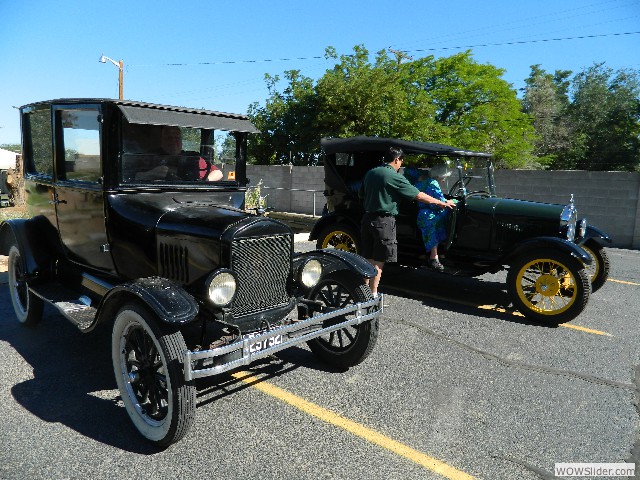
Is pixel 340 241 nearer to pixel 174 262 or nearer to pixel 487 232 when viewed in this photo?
pixel 487 232

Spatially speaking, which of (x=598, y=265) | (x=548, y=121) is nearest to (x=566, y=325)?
(x=598, y=265)

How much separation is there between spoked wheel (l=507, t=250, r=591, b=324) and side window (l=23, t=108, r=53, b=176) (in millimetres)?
4967

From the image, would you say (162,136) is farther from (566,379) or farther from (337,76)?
(337,76)

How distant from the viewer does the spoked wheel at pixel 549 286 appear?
507 centimetres

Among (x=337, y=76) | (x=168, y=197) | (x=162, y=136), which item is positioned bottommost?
(x=168, y=197)

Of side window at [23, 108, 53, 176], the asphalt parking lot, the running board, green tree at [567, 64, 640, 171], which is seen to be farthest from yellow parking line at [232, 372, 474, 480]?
green tree at [567, 64, 640, 171]

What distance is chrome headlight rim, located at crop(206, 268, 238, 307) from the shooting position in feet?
9.82

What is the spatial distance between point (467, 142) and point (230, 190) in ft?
79.2

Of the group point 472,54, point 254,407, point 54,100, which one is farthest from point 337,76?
point 254,407

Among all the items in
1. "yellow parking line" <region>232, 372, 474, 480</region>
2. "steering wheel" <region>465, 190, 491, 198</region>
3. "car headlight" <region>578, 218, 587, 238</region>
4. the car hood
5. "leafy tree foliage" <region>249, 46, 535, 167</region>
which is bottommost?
"yellow parking line" <region>232, 372, 474, 480</region>

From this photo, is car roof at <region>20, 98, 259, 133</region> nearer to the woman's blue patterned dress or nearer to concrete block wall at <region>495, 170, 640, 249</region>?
the woman's blue patterned dress

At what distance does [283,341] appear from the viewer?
3102 millimetres

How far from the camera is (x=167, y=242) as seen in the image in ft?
11.4

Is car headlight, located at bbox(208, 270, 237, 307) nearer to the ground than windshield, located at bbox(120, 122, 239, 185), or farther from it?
nearer to the ground
